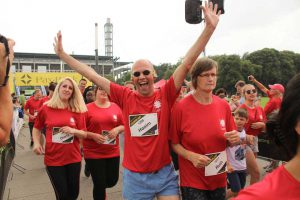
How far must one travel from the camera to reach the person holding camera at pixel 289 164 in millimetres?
1258

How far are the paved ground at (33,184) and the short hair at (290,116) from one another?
16.4 ft

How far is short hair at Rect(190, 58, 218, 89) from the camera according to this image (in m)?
3.25

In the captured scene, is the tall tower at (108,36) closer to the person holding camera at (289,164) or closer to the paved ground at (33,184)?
the paved ground at (33,184)

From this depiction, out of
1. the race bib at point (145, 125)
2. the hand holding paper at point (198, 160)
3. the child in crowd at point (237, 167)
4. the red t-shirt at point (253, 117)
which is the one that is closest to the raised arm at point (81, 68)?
the race bib at point (145, 125)

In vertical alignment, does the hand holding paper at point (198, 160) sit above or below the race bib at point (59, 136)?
above

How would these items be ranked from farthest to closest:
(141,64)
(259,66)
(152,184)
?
(259,66) → (141,64) → (152,184)

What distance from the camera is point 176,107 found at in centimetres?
329

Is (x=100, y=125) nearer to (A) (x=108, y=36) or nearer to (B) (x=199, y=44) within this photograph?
(B) (x=199, y=44)

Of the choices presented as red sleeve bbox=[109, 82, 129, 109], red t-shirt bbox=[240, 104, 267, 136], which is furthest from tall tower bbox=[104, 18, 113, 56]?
red sleeve bbox=[109, 82, 129, 109]

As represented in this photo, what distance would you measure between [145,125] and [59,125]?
6.28 ft

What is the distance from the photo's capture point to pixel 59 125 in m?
4.76

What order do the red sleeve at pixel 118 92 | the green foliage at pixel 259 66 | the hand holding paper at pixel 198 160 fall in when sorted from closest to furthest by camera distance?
the hand holding paper at pixel 198 160 → the red sleeve at pixel 118 92 → the green foliage at pixel 259 66

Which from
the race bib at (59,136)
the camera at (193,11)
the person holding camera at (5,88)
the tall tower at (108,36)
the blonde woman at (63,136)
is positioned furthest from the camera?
the tall tower at (108,36)

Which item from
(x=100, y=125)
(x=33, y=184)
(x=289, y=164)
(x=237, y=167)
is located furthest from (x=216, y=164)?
(x=33, y=184)
